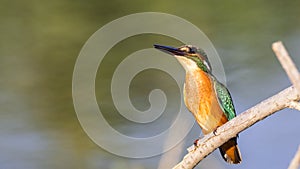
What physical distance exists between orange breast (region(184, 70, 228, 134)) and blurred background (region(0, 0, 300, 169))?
331 mm

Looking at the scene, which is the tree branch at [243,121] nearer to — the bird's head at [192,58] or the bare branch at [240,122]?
the bare branch at [240,122]

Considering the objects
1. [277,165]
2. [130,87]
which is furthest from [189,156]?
[130,87]

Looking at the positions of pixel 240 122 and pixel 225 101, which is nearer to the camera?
pixel 240 122

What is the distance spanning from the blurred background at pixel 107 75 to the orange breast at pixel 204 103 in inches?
13.0

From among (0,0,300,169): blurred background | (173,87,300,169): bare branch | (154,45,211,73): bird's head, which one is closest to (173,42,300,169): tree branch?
(173,87,300,169): bare branch

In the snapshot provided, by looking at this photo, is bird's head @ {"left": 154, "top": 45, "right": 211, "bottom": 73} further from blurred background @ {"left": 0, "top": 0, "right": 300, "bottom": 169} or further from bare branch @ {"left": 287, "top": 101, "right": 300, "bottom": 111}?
bare branch @ {"left": 287, "top": 101, "right": 300, "bottom": 111}

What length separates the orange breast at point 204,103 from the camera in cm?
217

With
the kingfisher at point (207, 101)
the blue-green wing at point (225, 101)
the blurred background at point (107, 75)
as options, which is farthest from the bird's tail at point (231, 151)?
the blurred background at point (107, 75)

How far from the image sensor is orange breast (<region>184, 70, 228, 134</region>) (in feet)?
7.13

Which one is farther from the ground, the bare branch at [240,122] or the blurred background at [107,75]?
the blurred background at [107,75]

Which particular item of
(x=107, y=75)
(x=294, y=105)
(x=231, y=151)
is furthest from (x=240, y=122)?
(x=107, y=75)

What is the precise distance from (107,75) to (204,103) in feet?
8.14

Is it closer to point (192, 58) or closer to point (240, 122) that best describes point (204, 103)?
point (192, 58)

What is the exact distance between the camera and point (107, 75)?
464 cm
